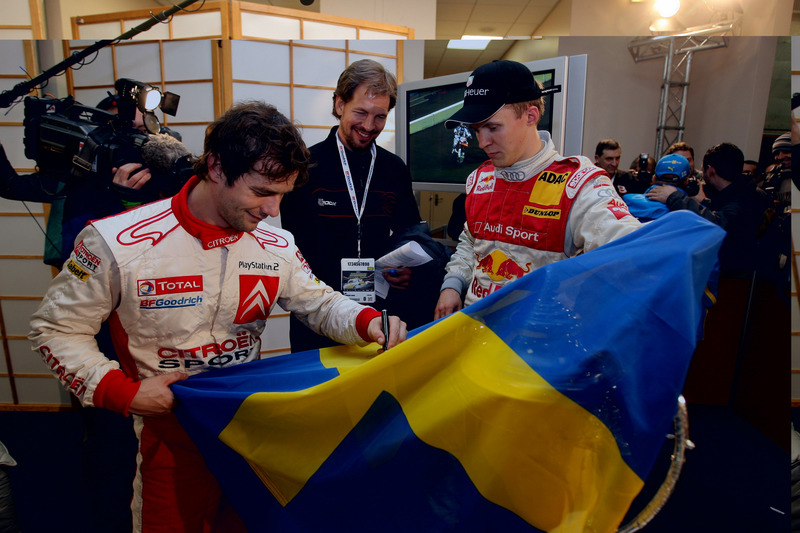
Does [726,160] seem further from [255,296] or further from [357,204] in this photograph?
[255,296]

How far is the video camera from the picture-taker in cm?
168

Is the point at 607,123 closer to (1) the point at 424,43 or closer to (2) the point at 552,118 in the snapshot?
(2) the point at 552,118

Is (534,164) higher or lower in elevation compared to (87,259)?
higher

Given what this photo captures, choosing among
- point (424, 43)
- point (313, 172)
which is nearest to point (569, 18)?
point (424, 43)

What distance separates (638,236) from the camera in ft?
4.02

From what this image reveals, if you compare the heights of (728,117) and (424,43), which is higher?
(424,43)

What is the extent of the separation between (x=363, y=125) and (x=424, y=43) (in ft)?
1.50

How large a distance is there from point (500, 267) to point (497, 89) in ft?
1.82

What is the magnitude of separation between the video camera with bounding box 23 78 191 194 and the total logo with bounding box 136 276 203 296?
1.65 feet

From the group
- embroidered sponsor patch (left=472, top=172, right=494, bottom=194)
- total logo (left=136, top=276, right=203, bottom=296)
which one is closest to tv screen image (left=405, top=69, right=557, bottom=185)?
embroidered sponsor patch (left=472, top=172, right=494, bottom=194)

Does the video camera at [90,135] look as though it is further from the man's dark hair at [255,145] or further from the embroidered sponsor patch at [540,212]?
the embroidered sponsor patch at [540,212]

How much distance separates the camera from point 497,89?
1469 millimetres

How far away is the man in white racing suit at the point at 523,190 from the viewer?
4.67ft

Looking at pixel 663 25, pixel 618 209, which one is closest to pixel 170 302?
pixel 618 209
